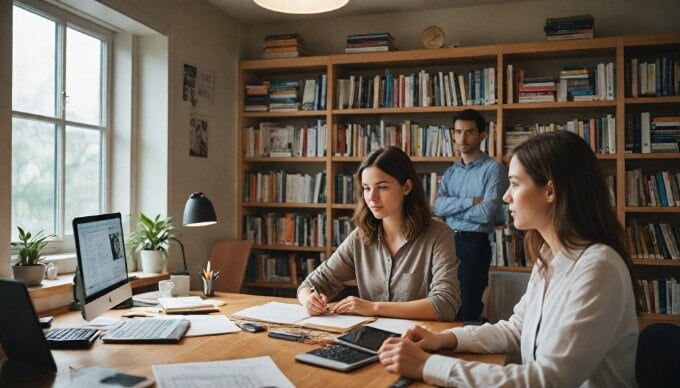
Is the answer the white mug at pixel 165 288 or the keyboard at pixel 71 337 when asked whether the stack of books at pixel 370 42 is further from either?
the keyboard at pixel 71 337

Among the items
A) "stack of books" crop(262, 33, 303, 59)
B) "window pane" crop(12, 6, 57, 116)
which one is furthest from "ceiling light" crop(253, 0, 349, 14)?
"stack of books" crop(262, 33, 303, 59)

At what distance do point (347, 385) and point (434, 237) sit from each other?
3.53 feet

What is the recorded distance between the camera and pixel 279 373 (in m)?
1.43

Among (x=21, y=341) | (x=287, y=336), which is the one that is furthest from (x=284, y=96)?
(x=21, y=341)

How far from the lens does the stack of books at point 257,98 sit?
15.0 ft

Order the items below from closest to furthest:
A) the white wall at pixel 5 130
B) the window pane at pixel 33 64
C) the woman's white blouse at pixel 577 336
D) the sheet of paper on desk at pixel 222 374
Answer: the woman's white blouse at pixel 577 336
the sheet of paper on desk at pixel 222 374
the white wall at pixel 5 130
the window pane at pixel 33 64

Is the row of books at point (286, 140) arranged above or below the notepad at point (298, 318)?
above

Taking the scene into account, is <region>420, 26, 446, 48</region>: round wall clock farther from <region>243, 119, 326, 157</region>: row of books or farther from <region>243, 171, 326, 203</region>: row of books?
<region>243, 171, 326, 203</region>: row of books

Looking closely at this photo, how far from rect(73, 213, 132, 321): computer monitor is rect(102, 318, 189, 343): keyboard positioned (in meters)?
0.10

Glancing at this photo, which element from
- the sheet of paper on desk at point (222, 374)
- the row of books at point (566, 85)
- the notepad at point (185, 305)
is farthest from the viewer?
the row of books at point (566, 85)

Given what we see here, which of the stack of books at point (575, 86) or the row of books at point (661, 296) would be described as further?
the stack of books at point (575, 86)

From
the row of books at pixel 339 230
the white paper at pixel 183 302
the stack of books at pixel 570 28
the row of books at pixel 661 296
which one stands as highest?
the stack of books at pixel 570 28

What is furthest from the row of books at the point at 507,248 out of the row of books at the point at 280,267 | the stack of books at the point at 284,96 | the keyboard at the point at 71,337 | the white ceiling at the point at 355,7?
the keyboard at the point at 71,337

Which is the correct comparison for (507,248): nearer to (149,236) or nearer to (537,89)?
(537,89)
